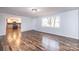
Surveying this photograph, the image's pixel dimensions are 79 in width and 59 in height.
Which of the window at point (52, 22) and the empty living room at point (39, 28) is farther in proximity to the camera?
the window at point (52, 22)

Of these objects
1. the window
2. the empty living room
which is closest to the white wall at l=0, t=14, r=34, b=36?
the empty living room

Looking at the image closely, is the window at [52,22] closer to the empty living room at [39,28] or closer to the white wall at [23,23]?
the empty living room at [39,28]

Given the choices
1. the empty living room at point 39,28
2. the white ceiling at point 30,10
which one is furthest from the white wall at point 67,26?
the white ceiling at point 30,10

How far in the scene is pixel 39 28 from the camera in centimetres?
183

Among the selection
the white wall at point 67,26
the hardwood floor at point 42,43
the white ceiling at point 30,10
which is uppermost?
the white ceiling at point 30,10

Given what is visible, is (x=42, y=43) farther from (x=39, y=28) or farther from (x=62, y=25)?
(x=62, y=25)

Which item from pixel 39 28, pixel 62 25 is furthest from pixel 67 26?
pixel 39 28

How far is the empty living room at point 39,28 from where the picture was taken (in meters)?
1.65

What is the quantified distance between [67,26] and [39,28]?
1.62ft

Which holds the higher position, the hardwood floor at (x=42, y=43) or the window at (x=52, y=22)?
the window at (x=52, y=22)
